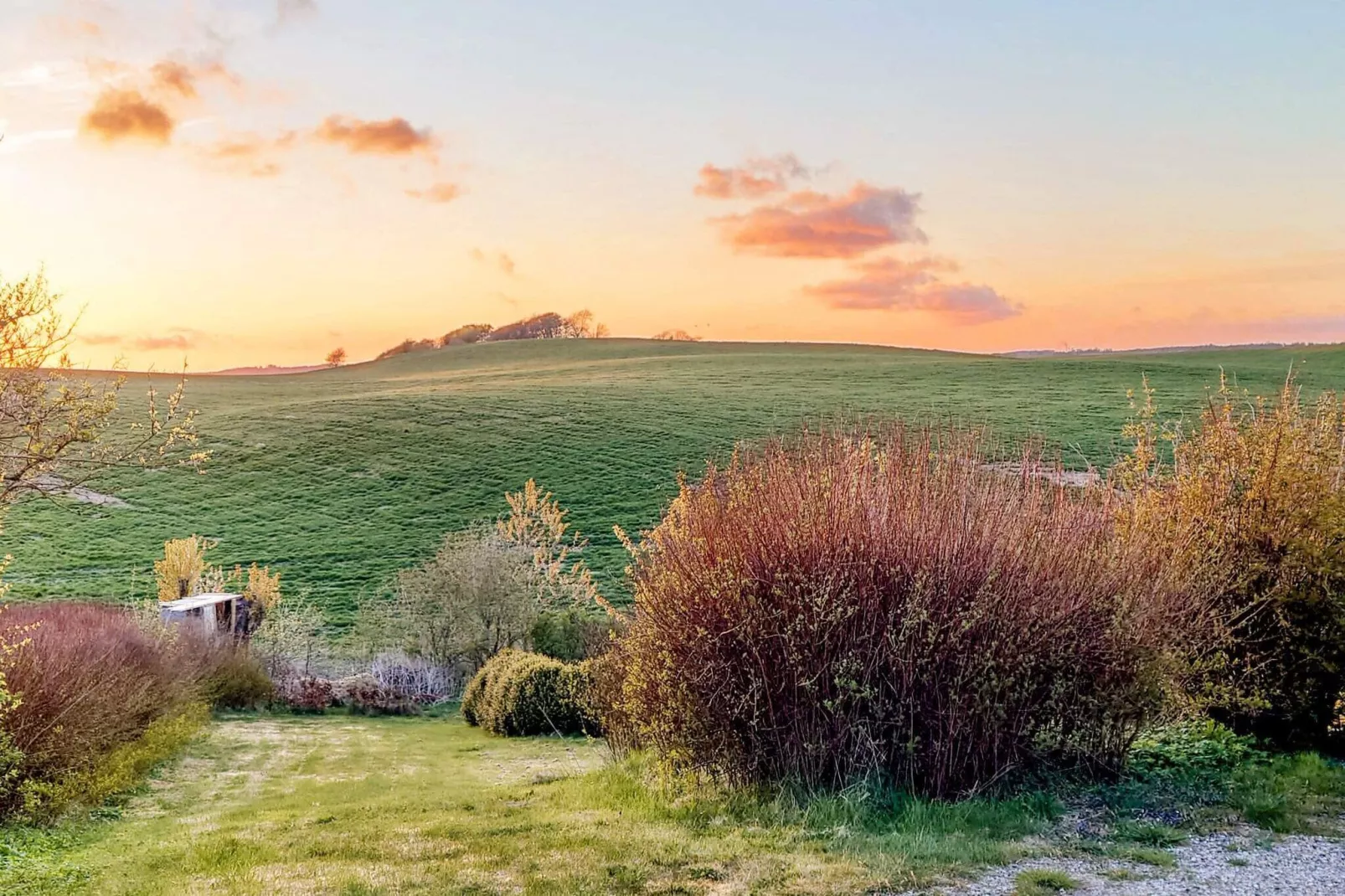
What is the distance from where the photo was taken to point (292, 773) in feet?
48.5

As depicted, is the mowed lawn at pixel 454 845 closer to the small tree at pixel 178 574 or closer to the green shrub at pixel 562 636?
the green shrub at pixel 562 636

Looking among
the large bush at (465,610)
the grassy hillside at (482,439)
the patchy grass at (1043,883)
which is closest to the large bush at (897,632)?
the patchy grass at (1043,883)

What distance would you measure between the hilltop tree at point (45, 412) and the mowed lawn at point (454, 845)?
3394 millimetres

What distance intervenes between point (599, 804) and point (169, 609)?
51.6 feet

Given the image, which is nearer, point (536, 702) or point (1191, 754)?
point (1191, 754)

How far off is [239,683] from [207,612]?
1.97 metres

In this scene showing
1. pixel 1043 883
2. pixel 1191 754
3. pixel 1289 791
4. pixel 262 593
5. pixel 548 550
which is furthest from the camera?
pixel 548 550

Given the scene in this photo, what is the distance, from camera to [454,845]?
8.70 metres

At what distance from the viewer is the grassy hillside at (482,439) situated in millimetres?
37750

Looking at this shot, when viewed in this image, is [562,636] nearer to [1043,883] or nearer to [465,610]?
[465,610]

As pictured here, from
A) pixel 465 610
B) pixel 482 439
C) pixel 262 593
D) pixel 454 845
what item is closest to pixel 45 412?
pixel 454 845

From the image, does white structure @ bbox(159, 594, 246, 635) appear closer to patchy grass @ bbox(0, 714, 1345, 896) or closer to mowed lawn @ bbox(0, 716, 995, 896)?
mowed lawn @ bbox(0, 716, 995, 896)

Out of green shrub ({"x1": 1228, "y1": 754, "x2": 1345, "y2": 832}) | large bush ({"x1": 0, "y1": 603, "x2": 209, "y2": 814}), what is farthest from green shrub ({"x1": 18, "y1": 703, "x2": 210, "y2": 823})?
green shrub ({"x1": 1228, "y1": 754, "x2": 1345, "y2": 832})

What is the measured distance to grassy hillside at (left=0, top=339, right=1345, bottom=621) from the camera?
124ft
